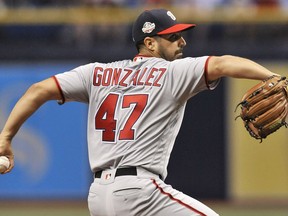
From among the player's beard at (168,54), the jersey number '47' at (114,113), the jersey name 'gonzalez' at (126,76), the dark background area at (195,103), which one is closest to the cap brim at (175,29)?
the player's beard at (168,54)

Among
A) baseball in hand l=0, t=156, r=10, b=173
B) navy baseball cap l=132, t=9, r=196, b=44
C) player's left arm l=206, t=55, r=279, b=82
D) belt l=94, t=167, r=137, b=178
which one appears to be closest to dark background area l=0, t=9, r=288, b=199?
navy baseball cap l=132, t=9, r=196, b=44

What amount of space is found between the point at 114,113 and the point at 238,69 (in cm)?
91

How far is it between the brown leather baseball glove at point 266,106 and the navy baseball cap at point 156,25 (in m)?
0.77

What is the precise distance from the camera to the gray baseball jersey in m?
5.52

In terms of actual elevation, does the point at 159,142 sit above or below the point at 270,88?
below

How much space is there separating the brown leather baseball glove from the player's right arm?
128cm

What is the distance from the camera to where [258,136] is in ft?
17.7

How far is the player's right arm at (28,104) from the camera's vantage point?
226 inches

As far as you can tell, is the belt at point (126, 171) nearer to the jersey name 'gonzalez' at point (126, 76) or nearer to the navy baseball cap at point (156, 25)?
the jersey name 'gonzalez' at point (126, 76)

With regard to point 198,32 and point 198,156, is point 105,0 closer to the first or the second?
point 198,32

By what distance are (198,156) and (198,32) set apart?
2.02 metres

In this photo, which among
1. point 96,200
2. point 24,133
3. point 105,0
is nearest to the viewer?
point 96,200

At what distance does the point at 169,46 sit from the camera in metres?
5.89

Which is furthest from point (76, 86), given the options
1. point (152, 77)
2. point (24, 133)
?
point (24, 133)
